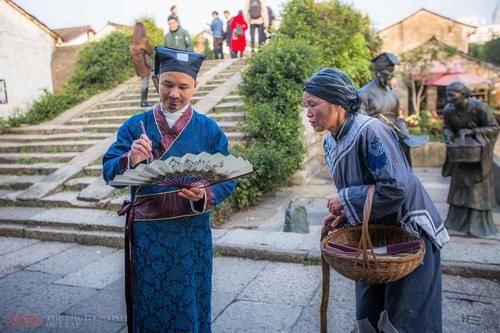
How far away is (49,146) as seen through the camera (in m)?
9.26

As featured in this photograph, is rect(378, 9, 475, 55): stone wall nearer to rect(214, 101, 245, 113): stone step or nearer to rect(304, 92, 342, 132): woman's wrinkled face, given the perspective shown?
rect(214, 101, 245, 113): stone step

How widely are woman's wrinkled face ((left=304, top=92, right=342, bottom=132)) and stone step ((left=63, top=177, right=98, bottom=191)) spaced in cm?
587

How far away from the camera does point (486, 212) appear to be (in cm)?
579

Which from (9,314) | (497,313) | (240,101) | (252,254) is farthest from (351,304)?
(240,101)

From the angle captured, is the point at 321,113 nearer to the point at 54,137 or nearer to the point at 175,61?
the point at 175,61

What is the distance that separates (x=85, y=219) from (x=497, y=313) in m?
4.90

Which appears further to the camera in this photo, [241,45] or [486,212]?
[241,45]

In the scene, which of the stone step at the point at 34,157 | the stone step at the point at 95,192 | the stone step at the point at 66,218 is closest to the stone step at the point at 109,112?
the stone step at the point at 34,157

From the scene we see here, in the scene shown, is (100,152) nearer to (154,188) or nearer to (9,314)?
(9,314)

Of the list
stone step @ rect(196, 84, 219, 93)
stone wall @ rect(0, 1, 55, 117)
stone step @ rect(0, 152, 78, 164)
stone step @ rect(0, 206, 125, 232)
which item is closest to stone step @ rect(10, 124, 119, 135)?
stone step @ rect(0, 152, 78, 164)

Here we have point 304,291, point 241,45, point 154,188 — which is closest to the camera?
point 154,188

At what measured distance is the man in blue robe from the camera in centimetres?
233

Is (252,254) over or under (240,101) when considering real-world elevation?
under

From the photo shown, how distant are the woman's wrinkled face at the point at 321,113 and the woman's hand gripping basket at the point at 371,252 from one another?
15.1 inches
